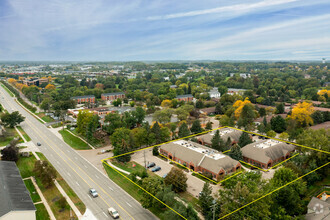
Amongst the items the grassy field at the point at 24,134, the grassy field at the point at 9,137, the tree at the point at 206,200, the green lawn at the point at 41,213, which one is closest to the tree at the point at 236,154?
the tree at the point at 206,200

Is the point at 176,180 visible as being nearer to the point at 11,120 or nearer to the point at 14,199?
the point at 14,199

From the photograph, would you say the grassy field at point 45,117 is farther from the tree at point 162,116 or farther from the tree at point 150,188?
the tree at point 150,188

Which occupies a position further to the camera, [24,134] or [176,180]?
[24,134]

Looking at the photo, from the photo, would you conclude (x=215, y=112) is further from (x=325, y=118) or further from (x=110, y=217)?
(x=110, y=217)

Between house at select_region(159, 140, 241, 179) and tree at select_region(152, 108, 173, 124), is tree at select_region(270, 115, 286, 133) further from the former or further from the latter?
tree at select_region(152, 108, 173, 124)

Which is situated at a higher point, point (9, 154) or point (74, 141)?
point (9, 154)

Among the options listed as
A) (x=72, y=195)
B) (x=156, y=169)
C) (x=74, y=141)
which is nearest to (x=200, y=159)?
(x=156, y=169)

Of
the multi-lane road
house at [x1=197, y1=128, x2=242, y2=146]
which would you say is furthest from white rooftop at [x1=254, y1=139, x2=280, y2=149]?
the multi-lane road
